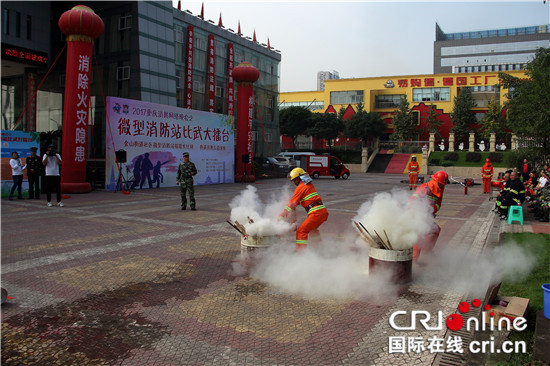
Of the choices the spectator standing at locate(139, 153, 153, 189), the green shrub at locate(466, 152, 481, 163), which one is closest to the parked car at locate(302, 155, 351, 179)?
the spectator standing at locate(139, 153, 153, 189)

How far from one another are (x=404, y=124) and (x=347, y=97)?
43.6ft

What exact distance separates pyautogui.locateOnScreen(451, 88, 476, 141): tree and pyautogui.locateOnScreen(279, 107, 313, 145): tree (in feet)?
66.5

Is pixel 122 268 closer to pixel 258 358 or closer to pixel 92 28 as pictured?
pixel 258 358

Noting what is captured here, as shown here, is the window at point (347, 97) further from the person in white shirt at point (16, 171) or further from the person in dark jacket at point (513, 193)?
the person in white shirt at point (16, 171)

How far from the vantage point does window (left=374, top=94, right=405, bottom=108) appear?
64062mm

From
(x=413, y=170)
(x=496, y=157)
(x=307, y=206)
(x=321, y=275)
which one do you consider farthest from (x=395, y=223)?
(x=496, y=157)

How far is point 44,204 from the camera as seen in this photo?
530 inches

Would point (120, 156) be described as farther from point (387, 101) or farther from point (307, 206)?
point (387, 101)

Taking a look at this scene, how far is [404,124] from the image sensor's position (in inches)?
2240

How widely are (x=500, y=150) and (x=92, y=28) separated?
47299 millimetres

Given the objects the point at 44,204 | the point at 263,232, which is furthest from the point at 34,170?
the point at 263,232

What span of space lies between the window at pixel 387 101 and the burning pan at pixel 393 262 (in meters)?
61.8

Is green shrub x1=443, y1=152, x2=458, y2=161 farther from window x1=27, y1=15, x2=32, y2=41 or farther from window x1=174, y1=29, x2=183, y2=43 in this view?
window x1=27, y1=15, x2=32, y2=41

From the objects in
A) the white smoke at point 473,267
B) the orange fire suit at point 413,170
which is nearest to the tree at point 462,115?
the orange fire suit at point 413,170
